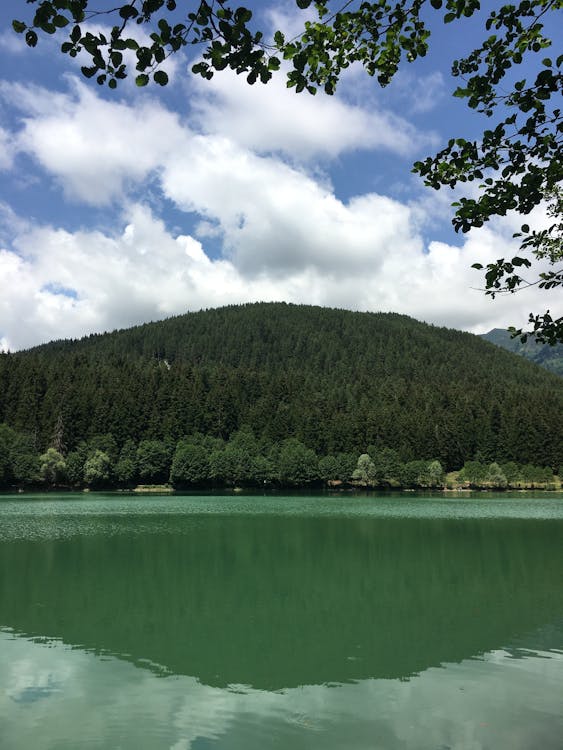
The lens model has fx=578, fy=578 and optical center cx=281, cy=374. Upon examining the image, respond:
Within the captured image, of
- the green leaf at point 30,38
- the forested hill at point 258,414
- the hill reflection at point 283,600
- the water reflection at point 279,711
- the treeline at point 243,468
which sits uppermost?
the forested hill at point 258,414

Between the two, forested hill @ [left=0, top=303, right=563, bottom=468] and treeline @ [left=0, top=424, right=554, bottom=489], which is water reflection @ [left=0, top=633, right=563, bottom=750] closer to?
treeline @ [left=0, top=424, right=554, bottom=489]

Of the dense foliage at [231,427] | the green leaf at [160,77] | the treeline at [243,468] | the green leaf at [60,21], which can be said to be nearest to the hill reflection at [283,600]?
the green leaf at [160,77]

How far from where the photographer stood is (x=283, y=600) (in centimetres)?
1962

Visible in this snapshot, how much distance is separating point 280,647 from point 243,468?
342ft

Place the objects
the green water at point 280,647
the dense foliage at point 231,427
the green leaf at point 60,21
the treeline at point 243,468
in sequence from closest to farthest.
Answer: the green leaf at point 60,21 → the green water at point 280,647 → the treeline at point 243,468 → the dense foliage at point 231,427

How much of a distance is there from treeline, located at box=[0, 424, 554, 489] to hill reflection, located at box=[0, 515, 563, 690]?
260ft

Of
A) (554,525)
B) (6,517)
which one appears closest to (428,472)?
(554,525)

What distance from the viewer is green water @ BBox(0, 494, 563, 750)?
9.84 m

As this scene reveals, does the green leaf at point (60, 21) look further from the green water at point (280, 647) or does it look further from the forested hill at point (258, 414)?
the forested hill at point (258, 414)

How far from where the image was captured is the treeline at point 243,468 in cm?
11188

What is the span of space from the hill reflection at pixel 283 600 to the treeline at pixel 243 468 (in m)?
79.3

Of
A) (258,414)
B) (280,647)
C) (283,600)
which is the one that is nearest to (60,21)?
(280,647)

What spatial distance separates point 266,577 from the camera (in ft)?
78.2

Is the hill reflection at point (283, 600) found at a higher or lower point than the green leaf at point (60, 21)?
lower
